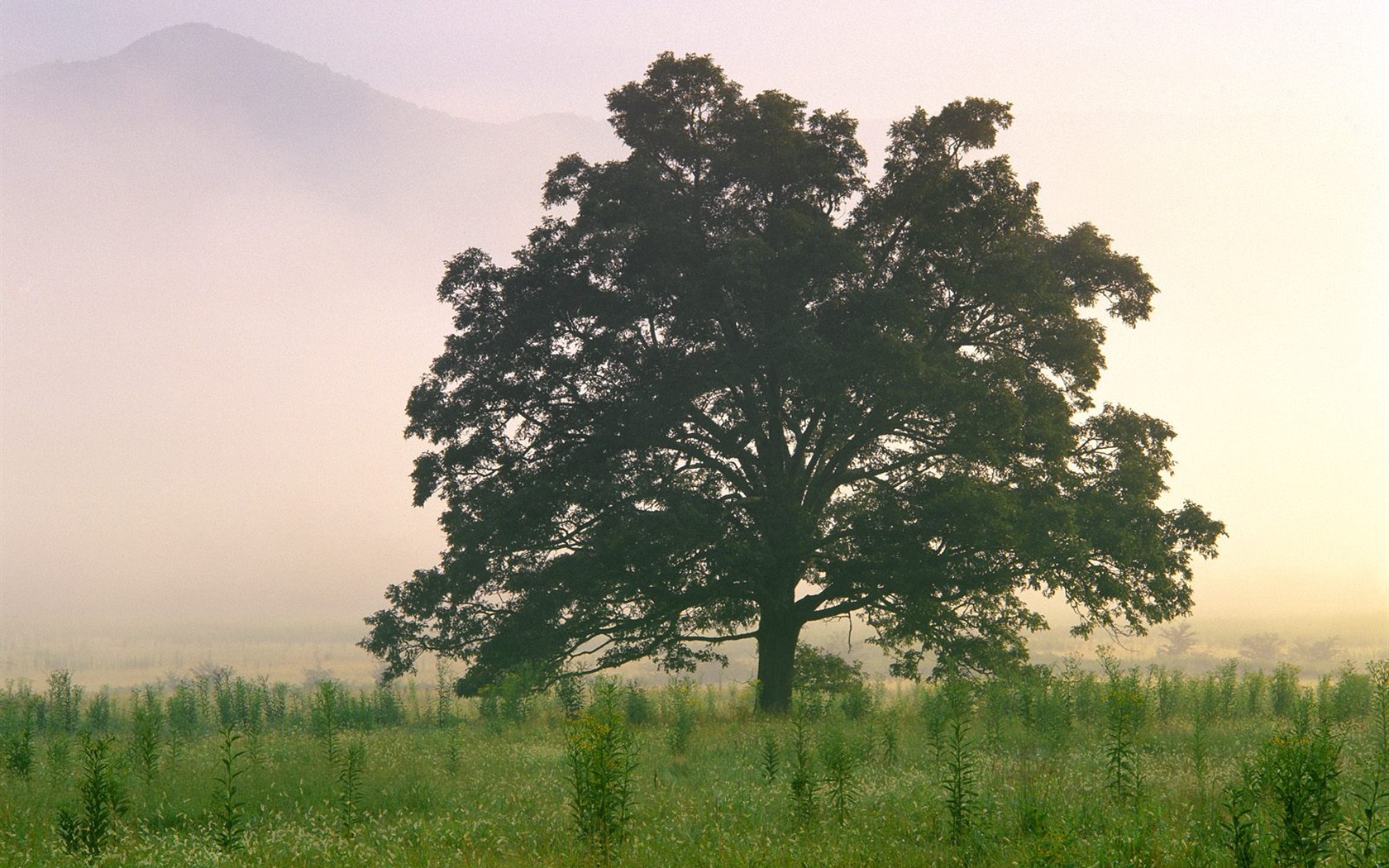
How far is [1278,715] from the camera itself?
2156 centimetres

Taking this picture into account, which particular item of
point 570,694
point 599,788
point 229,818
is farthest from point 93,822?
point 570,694

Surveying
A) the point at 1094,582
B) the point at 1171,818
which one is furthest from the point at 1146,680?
the point at 1171,818

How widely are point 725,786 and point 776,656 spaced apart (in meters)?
10.1

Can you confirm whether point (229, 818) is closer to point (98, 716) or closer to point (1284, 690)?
point (98, 716)

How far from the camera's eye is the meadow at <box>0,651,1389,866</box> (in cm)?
951

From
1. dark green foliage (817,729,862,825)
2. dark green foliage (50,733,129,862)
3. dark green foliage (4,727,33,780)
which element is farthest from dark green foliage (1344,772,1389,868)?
dark green foliage (4,727,33,780)

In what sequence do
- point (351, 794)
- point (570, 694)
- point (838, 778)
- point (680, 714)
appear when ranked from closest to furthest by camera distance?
point (838, 778)
point (351, 794)
point (680, 714)
point (570, 694)

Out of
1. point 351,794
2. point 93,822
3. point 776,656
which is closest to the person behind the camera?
point 93,822

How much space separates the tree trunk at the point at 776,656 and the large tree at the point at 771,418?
7cm

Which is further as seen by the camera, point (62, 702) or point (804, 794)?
point (62, 702)

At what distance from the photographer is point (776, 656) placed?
918 inches

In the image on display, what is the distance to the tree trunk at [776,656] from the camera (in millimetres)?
23156

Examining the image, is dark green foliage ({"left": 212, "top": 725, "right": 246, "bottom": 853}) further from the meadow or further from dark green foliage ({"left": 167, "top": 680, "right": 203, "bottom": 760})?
dark green foliage ({"left": 167, "top": 680, "right": 203, "bottom": 760})

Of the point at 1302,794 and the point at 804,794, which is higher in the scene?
the point at 1302,794
